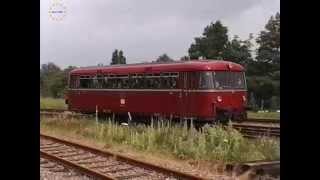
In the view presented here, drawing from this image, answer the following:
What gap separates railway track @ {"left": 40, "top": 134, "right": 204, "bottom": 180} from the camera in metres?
6.55

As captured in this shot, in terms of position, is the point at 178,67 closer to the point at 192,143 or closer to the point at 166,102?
the point at 166,102

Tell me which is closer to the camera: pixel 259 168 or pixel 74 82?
pixel 259 168

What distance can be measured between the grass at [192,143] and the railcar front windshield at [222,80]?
Result: 1467 mm

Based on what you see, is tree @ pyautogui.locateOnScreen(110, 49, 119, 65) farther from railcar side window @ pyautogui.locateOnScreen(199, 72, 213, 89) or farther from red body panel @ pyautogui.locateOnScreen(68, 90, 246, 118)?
railcar side window @ pyautogui.locateOnScreen(199, 72, 213, 89)

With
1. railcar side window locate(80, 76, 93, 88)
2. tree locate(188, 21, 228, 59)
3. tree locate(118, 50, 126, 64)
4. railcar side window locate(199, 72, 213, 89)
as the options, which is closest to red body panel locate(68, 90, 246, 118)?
railcar side window locate(199, 72, 213, 89)

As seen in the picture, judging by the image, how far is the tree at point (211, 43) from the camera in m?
9.51

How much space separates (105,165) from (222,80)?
205 inches

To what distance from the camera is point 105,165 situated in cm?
750

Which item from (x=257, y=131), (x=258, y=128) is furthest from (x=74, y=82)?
(x=257, y=131)

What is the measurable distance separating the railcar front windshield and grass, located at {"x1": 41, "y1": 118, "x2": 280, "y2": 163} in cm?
147

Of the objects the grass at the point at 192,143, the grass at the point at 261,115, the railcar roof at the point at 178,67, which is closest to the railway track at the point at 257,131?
the grass at the point at 261,115
